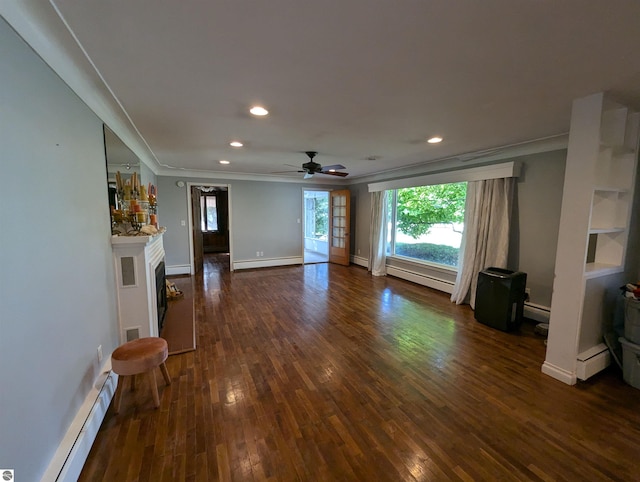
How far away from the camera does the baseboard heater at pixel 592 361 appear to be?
2.32m

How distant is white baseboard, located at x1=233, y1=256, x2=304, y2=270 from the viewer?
6.55 meters

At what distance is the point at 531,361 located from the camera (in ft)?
8.67

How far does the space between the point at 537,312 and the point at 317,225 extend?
21.5ft

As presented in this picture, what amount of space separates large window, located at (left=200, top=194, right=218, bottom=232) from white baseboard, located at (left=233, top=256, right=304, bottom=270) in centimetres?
336

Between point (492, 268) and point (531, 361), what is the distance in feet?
4.37

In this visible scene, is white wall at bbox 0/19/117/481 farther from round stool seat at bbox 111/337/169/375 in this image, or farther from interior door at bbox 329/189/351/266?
interior door at bbox 329/189/351/266

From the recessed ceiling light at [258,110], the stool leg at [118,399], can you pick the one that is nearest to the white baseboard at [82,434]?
the stool leg at [118,399]

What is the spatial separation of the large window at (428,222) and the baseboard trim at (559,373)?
7.84ft

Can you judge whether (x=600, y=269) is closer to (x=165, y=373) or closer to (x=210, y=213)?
(x=165, y=373)

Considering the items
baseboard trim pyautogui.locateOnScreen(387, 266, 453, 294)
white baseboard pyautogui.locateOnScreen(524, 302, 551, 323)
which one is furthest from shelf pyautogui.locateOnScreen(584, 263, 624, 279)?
baseboard trim pyautogui.locateOnScreen(387, 266, 453, 294)

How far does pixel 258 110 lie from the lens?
2357 mm

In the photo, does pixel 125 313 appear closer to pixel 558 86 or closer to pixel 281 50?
pixel 281 50

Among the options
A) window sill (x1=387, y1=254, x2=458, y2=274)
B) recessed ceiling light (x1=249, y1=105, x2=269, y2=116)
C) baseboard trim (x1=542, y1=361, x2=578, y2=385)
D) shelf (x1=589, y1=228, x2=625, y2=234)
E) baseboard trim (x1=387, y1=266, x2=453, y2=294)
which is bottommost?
baseboard trim (x1=542, y1=361, x2=578, y2=385)

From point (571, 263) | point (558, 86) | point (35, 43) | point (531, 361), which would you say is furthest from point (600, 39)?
point (35, 43)
